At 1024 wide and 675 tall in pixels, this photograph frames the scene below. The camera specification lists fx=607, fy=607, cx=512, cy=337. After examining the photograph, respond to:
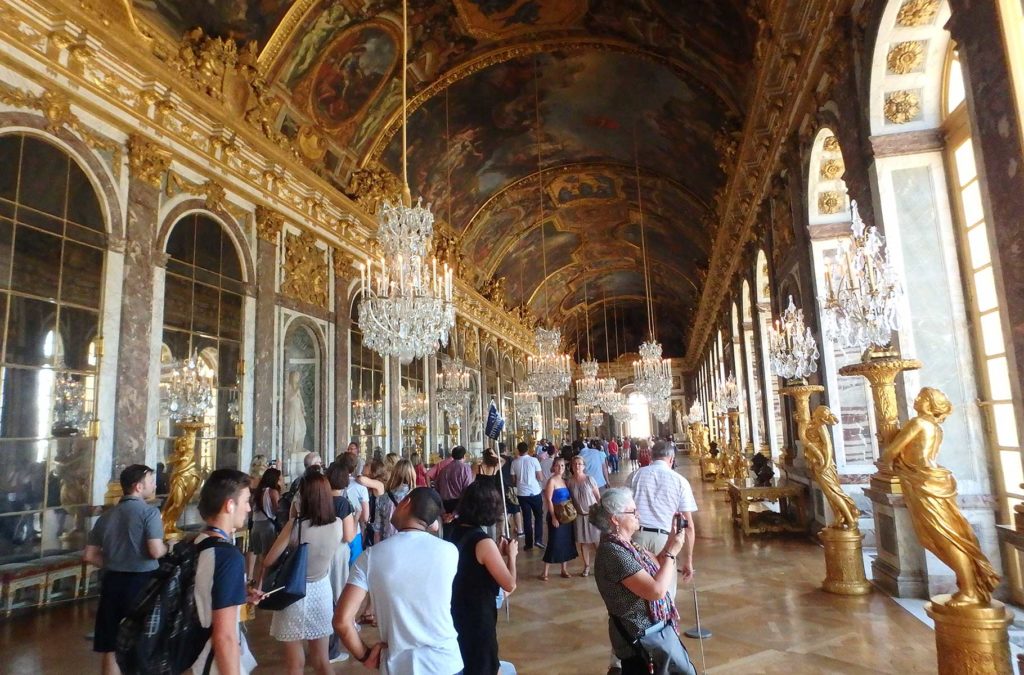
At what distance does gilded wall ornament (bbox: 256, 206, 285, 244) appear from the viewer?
948cm

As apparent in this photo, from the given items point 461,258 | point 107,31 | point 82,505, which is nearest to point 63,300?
point 82,505

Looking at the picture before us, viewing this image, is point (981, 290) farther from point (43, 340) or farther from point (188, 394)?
point (43, 340)

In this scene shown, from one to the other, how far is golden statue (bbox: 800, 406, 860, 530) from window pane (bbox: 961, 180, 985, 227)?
210 centimetres

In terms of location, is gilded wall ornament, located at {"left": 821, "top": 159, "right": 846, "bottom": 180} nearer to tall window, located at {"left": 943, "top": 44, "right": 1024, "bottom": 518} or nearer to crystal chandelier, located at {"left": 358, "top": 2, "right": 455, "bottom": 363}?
tall window, located at {"left": 943, "top": 44, "right": 1024, "bottom": 518}

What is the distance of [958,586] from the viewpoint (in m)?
3.41

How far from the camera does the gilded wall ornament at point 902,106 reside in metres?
5.52

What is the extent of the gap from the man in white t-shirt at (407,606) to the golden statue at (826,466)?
16.3ft

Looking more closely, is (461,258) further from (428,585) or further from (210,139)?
(428,585)

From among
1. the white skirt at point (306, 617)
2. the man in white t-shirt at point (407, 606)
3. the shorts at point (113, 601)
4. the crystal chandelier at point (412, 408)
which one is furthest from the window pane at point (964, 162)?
the crystal chandelier at point (412, 408)

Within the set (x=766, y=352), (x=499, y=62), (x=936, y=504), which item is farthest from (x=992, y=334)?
(x=499, y=62)

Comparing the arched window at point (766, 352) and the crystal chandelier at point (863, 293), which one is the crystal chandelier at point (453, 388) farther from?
the crystal chandelier at point (863, 293)

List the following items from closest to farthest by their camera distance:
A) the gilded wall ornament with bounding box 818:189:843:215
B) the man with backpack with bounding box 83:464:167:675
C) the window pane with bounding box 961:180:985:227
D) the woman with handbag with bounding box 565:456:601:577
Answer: the man with backpack with bounding box 83:464:167:675, the window pane with bounding box 961:180:985:227, the woman with handbag with bounding box 565:456:601:577, the gilded wall ornament with bounding box 818:189:843:215

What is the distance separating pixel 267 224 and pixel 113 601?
711 cm

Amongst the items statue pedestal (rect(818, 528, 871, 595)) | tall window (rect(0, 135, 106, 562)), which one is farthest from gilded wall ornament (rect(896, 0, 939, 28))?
tall window (rect(0, 135, 106, 562))
